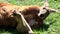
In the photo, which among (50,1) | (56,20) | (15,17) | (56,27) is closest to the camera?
(15,17)

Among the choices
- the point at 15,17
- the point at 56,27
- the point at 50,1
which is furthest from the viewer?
the point at 50,1

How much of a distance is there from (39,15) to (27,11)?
0.30 m

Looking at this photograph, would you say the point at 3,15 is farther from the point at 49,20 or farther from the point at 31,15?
the point at 49,20

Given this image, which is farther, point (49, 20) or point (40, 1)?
point (40, 1)

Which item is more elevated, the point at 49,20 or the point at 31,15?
the point at 31,15

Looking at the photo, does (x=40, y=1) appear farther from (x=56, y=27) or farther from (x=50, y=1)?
(x=56, y=27)

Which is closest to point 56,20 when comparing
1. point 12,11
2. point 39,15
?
point 39,15

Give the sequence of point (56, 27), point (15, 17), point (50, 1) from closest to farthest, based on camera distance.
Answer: point (15, 17) < point (56, 27) < point (50, 1)

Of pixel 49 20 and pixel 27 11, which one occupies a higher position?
pixel 27 11

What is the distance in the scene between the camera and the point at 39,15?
527 cm

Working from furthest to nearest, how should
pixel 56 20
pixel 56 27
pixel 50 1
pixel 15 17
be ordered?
1. pixel 50 1
2. pixel 56 20
3. pixel 56 27
4. pixel 15 17

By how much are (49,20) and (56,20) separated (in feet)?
0.61

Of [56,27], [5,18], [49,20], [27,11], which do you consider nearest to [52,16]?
[49,20]

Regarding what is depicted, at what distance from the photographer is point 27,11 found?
5223mm
